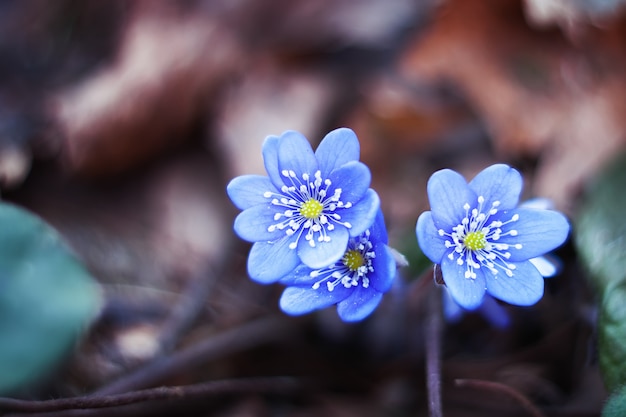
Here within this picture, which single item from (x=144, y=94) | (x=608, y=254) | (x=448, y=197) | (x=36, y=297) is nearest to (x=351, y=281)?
(x=448, y=197)

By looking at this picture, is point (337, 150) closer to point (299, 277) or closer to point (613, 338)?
point (299, 277)

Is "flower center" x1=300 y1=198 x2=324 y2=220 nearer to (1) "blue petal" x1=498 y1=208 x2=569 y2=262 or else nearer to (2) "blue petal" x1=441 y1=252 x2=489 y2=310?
(2) "blue petal" x1=441 y1=252 x2=489 y2=310

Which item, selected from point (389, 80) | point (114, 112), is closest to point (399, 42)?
point (389, 80)

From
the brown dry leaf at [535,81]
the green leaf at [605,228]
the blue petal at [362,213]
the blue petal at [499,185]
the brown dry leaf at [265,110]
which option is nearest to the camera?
the blue petal at [362,213]

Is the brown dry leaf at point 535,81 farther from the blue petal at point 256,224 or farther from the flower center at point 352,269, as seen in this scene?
the blue petal at point 256,224

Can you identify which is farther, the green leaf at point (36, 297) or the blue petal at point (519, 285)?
the green leaf at point (36, 297)

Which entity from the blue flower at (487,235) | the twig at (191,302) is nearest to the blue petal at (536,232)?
the blue flower at (487,235)

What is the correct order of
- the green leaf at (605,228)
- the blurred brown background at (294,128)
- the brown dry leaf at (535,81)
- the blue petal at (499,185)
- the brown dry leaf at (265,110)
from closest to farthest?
the blue petal at (499,185), the green leaf at (605,228), the blurred brown background at (294,128), the brown dry leaf at (535,81), the brown dry leaf at (265,110)
